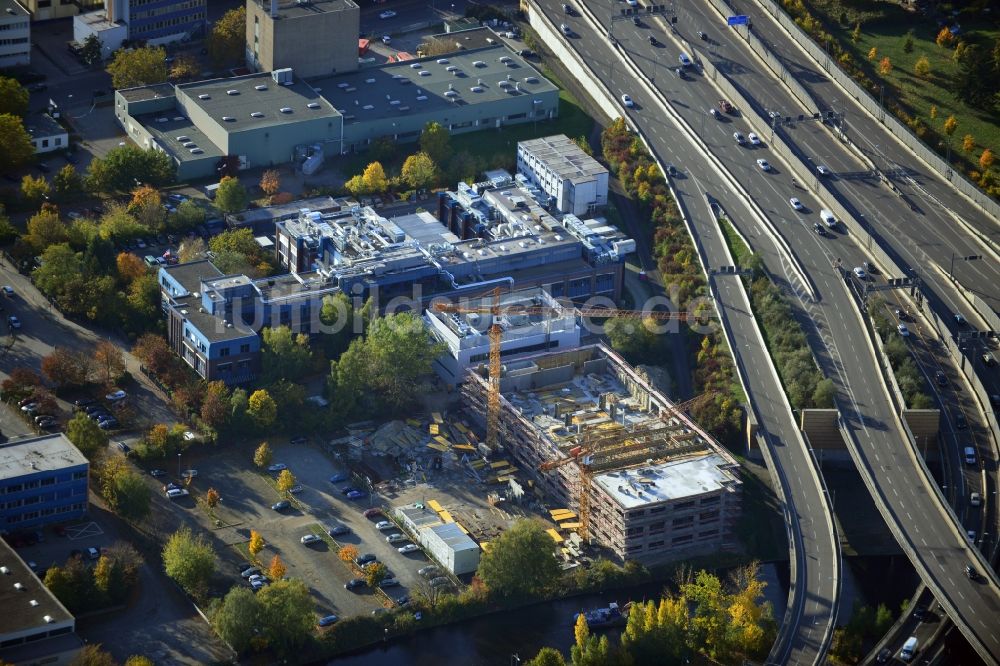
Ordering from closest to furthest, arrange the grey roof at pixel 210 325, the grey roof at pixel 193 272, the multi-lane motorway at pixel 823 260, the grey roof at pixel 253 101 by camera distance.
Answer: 1. the multi-lane motorway at pixel 823 260
2. the grey roof at pixel 210 325
3. the grey roof at pixel 193 272
4. the grey roof at pixel 253 101

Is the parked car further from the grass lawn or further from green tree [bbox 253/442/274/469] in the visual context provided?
the grass lawn

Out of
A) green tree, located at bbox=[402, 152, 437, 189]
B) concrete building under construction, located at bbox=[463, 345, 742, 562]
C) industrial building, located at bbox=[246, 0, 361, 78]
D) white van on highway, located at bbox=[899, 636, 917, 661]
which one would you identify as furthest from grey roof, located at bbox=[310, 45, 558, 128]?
white van on highway, located at bbox=[899, 636, 917, 661]

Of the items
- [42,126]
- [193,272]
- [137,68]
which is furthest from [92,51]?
[193,272]

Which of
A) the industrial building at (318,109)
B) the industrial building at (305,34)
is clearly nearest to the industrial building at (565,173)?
the industrial building at (318,109)

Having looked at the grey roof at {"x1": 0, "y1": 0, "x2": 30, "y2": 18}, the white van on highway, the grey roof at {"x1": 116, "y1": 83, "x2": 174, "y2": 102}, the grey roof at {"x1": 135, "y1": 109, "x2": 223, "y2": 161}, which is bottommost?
the white van on highway

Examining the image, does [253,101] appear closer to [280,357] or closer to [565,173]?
[565,173]

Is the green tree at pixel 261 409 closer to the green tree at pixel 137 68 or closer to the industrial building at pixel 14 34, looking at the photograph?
the green tree at pixel 137 68
